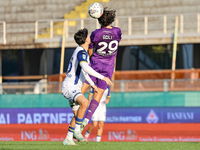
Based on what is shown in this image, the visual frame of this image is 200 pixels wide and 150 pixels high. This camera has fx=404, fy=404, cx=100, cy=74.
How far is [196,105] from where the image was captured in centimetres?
1291

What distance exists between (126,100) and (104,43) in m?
6.15

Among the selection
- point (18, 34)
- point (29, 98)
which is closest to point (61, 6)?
point (18, 34)

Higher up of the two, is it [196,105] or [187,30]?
[187,30]

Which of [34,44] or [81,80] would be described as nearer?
[81,80]

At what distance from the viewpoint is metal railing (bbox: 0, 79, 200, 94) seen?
13.3 metres

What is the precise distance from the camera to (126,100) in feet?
43.7

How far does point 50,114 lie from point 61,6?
553 inches

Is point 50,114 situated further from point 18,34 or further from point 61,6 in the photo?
point 61,6

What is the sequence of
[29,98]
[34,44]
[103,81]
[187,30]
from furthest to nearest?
[34,44] < [187,30] < [29,98] < [103,81]

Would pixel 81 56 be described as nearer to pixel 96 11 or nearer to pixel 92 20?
pixel 96 11

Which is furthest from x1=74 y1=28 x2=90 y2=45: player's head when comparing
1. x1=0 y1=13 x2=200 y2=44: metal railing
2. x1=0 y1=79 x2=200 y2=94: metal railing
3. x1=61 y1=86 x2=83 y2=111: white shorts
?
x1=0 y1=13 x2=200 y2=44: metal railing

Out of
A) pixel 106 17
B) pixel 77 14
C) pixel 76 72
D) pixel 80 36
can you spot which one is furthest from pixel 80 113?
pixel 77 14

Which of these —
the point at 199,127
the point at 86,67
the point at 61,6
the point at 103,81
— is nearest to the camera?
the point at 86,67

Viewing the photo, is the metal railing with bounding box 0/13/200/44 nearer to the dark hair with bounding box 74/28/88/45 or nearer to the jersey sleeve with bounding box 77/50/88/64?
the dark hair with bounding box 74/28/88/45
